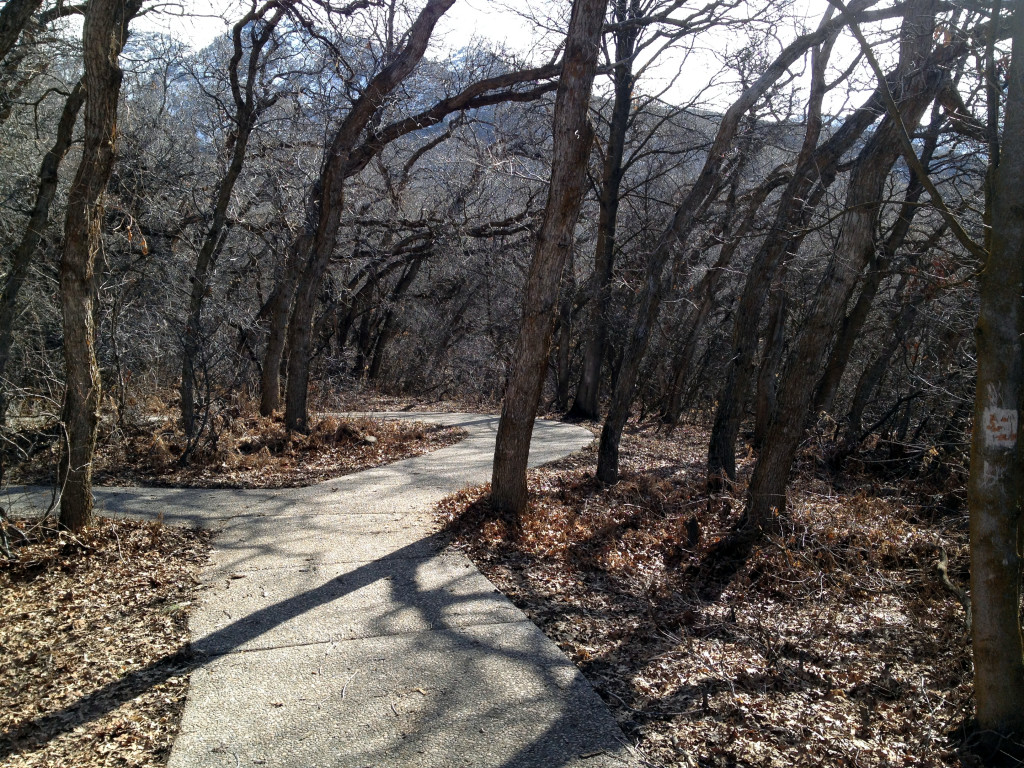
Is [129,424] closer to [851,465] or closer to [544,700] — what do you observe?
[544,700]

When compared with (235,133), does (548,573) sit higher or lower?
lower

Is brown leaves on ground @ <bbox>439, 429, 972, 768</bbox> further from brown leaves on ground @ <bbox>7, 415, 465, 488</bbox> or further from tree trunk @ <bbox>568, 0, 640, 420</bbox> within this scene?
tree trunk @ <bbox>568, 0, 640, 420</bbox>

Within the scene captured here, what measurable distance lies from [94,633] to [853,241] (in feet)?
22.3

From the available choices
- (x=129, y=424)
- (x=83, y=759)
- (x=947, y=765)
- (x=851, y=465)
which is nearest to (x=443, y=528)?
(x=83, y=759)

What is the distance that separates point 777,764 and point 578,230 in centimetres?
2235

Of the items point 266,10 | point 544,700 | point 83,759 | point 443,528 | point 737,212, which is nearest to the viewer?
point 83,759

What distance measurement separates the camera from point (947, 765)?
3725mm

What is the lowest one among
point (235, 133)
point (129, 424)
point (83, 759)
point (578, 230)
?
point (83, 759)

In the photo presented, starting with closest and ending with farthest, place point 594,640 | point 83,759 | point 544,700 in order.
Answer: point 83,759 → point 544,700 → point 594,640

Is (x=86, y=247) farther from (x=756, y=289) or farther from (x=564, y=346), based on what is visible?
(x=564, y=346)

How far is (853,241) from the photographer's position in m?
6.39

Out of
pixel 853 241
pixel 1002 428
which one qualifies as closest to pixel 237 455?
pixel 853 241

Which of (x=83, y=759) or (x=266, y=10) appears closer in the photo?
(x=83, y=759)

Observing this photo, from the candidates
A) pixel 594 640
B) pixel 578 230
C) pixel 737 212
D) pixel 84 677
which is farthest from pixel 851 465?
pixel 578 230
